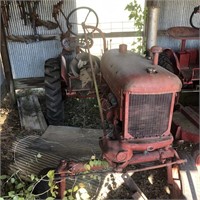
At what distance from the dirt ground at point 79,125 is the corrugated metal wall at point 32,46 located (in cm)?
41

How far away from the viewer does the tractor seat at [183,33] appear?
3.95 metres

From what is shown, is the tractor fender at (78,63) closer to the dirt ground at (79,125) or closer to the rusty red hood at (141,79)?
the dirt ground at (79,125)

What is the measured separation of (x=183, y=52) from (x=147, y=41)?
0.61m

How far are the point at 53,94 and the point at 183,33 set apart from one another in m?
2.12

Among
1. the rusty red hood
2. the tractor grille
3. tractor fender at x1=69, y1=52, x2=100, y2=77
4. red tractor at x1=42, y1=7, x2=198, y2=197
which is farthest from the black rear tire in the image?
the tractor grille

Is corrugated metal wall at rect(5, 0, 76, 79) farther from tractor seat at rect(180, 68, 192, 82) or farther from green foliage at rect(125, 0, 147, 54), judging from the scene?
tractor seat at rect(180, 68, 192, 82)

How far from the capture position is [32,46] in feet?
13.7

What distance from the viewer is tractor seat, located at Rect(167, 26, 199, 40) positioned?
3949 mm

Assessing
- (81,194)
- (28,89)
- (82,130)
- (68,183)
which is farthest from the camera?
(28,89)

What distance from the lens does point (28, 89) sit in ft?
14.8

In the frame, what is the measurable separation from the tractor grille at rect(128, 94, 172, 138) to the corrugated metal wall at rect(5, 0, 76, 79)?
2.38 meters

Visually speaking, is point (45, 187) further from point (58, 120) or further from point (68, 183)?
point (58, 120)

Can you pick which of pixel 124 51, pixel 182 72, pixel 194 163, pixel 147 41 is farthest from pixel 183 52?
pixel 194 163

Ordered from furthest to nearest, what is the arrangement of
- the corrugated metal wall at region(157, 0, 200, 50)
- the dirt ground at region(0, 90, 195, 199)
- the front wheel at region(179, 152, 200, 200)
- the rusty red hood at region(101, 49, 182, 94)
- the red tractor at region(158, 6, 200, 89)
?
the corrugated metal wall at region(157, 0, 200, 50), the red tractor at region(158, 6, 200, 89), the dirt ground at region(0, 90, 195, 199), the front wheel at region(179, 152, 200, 200), the rusty red hood at region(101, 49, 182, 94)
